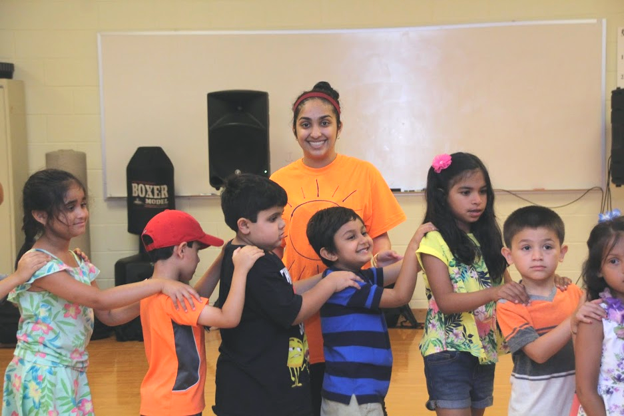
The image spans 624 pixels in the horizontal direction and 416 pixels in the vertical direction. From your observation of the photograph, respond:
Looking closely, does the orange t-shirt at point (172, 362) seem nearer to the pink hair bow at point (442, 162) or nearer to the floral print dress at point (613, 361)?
the pink hair bow at point (442, 162)

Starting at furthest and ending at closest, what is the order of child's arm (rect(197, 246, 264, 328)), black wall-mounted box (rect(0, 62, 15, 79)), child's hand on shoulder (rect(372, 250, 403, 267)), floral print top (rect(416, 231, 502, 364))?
black wall-mounted box (rect(0, 62, 15, 79))
child's hand on shoulder (rect(372, 250, 403, 267))
floral print top (rect(416, 231, 502, 364))
child's arm (rect(197, 246, 264, 328))

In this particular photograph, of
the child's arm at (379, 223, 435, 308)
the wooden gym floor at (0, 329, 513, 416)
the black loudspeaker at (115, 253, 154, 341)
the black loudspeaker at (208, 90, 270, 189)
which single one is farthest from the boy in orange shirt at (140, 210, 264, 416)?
the black loudspeaker at (115, 253, 154, 341)

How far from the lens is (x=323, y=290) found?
2.12 meters

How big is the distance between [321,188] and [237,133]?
8.40ft

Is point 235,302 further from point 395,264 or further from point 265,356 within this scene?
point 395,264

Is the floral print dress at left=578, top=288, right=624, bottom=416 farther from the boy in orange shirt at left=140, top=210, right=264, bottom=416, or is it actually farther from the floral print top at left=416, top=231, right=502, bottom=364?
the boy in orange shirt at left=140, top=210, right=264, bottom=416

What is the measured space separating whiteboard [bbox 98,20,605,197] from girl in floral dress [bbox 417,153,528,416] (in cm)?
335

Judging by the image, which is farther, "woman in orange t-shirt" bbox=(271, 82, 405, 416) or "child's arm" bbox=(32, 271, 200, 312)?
"woman in orange t-shirt" bbox=(271, 82, 405, 416)

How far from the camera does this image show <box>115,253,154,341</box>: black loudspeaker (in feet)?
17.0

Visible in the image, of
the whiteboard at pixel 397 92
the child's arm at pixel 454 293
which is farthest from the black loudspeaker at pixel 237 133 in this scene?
the child's arm at pixel 454 293

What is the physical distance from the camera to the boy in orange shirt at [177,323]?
2029 mm

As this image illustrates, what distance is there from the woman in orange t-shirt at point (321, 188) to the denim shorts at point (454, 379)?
520mm

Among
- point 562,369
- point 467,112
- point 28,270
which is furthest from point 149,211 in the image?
point 562,369

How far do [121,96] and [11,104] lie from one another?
826mm
